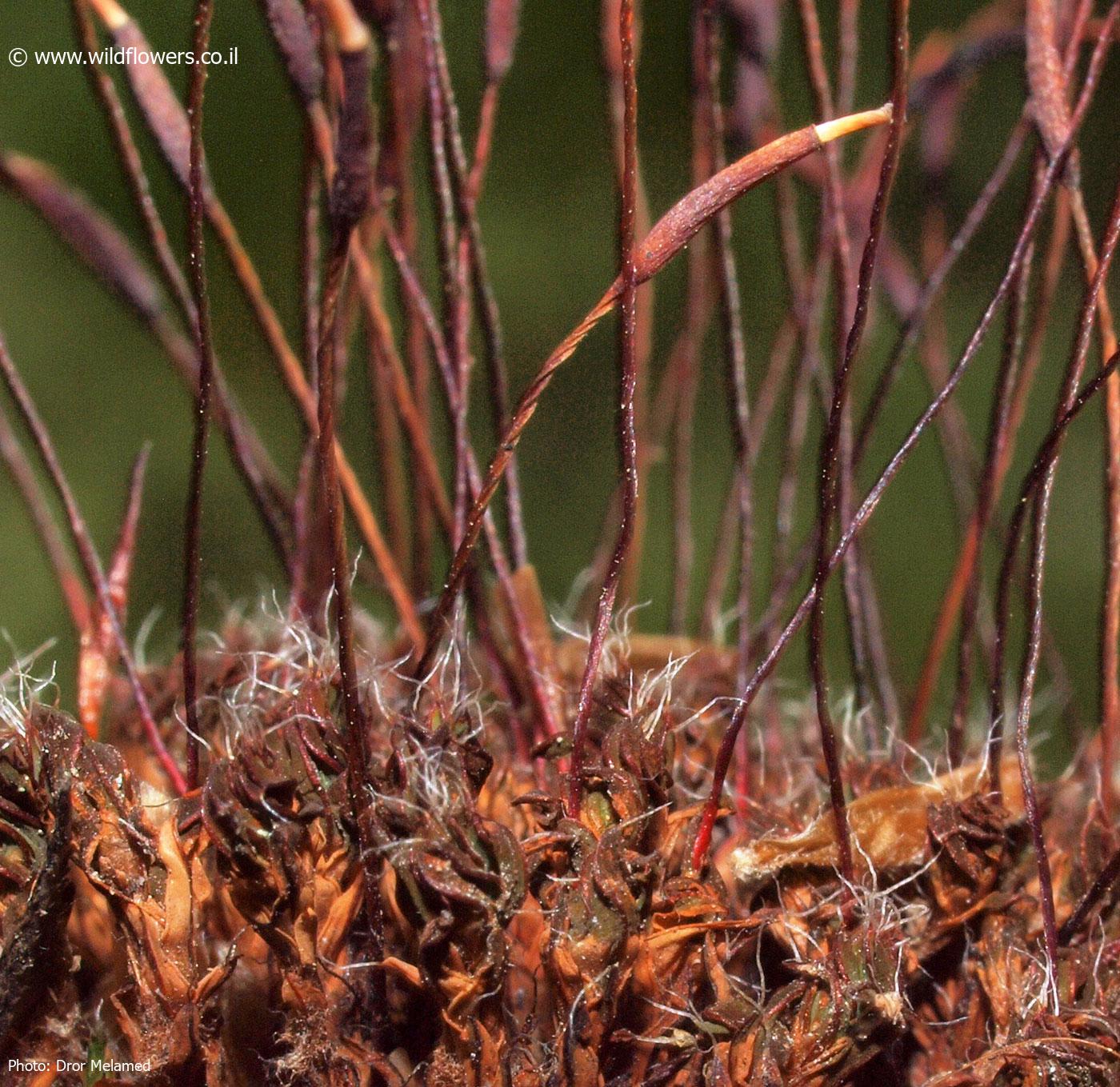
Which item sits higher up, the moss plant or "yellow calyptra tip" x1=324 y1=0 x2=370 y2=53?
"yellow calyptra tip" x1=324 y1=0 x2=370 y2=53

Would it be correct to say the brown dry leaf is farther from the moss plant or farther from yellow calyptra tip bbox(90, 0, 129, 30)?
yellow calyptra tip bbox(90, 0, 129, 30)

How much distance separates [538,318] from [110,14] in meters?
1.33

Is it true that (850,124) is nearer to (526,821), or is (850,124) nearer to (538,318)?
(526,821)

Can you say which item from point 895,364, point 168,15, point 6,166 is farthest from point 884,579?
point 6,166

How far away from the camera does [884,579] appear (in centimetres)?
175

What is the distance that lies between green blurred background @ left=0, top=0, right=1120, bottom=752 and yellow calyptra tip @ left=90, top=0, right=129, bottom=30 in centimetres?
121

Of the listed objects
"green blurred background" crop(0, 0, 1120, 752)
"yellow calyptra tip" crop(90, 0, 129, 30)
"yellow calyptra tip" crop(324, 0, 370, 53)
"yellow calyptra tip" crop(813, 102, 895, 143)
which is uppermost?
"yellow calyptra tip" crop(90, 0, 129, 30)

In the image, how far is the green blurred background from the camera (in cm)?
152

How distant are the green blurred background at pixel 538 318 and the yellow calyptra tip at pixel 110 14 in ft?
3.98

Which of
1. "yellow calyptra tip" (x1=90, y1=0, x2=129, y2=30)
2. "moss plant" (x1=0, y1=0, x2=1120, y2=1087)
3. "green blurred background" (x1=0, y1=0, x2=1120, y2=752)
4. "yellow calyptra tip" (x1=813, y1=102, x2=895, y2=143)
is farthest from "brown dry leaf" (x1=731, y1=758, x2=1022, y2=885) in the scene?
"green blurred background" (x1=0, y1=0, x2=1120, y2=752)

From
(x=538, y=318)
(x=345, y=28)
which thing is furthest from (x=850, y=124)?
(x=538, y=318)

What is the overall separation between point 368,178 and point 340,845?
0.15 m

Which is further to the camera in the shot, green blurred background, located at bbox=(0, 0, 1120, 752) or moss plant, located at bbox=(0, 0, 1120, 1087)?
green blurred background, located at bbox=(0, 0, 1120, 752)

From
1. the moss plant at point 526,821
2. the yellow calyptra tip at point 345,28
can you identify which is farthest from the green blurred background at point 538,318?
the yellow calyptra tip at point 345,28
